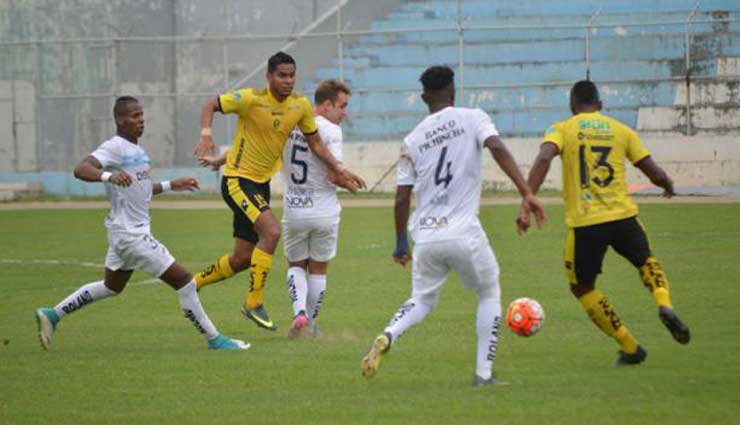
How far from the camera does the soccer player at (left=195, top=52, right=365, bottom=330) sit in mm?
12031

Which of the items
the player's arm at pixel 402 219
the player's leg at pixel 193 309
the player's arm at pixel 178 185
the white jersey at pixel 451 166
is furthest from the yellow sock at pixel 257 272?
the white jersey at pixel 451 166

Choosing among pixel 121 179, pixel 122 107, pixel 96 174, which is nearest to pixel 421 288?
pixel 121 179

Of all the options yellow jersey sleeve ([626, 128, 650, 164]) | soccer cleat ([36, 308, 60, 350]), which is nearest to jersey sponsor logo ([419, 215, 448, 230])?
yellow jersey sleeve ([626, 128, 650, 164])

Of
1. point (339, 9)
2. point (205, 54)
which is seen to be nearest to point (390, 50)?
point (339, 9)

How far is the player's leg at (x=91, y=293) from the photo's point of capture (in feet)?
37.7

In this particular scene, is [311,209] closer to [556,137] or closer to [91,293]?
[91,293]

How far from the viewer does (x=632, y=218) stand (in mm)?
10047

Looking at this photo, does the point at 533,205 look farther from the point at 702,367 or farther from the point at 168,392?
the point at 168,392

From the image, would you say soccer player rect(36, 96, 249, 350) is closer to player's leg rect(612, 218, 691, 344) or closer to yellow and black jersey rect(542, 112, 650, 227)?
yellow and black jersey rect(542, 112, 650, 227)

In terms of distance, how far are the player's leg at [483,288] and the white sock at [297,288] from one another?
3009mm

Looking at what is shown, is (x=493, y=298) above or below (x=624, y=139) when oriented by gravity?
below

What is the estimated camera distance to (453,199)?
9141 mm

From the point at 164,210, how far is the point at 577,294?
20.6 m

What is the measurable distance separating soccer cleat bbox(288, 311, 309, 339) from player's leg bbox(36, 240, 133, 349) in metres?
1.41
